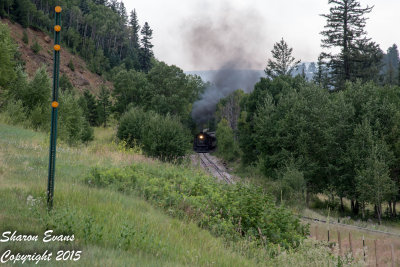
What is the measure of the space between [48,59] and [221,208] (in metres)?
76.8

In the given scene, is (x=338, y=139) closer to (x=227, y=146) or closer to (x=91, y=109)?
(x=227, y=146)

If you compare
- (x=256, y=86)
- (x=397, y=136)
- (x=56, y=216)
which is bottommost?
(x=56, y=216)

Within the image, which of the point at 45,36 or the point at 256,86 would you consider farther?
the point at 45,36

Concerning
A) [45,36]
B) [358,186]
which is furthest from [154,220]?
[45,36]

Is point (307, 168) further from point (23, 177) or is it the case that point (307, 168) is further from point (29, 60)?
point (29, 60)

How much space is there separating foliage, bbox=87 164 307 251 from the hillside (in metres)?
65.6

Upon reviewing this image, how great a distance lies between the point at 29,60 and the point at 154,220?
73.3 metres

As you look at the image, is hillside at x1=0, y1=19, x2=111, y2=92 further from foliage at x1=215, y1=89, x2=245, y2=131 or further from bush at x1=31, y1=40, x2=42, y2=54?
foliage at x1=215, y1=89, x2=245, y2=131

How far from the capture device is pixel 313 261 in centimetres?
679

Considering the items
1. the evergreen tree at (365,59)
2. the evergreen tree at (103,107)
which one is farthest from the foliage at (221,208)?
the evergreen tree at (103,107)

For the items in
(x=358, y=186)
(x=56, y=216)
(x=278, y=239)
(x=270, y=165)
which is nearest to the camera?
(x=56, y=216)

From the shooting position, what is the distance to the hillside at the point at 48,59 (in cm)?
6931

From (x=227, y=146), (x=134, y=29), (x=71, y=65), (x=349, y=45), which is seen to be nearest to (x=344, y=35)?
(x=349, y=45)

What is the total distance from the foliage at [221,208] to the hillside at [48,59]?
6562cm
